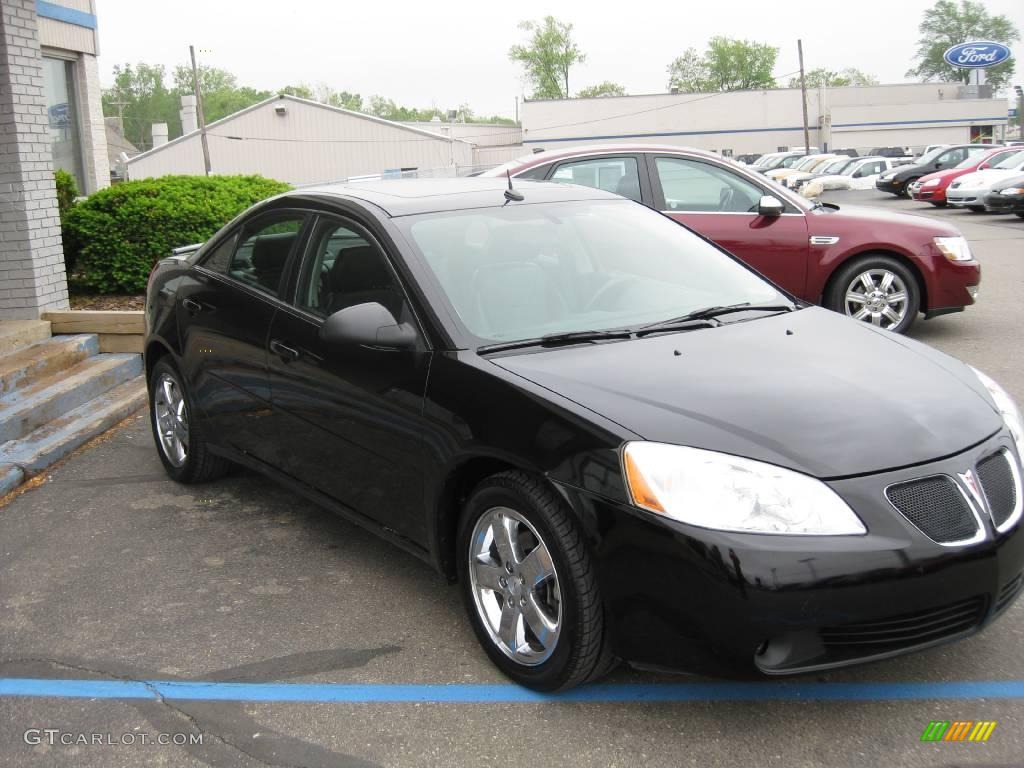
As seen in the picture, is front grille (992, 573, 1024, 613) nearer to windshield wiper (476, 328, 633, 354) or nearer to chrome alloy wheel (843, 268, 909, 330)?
windshield wiper (476, 328, 633, 354)

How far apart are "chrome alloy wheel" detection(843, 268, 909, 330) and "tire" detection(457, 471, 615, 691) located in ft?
19.3

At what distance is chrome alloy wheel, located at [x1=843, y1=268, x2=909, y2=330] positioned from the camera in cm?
850

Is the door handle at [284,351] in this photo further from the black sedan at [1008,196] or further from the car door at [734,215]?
the black sedan at [1008,196]

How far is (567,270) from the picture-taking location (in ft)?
13.9

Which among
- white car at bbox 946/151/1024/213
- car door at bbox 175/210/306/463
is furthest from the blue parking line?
white car at bbox 946/151/1024/213

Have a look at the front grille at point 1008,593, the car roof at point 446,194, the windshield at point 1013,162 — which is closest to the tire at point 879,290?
the car roof at point 446,194

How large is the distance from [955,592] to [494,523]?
4.63ft

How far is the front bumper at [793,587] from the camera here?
2781 mm

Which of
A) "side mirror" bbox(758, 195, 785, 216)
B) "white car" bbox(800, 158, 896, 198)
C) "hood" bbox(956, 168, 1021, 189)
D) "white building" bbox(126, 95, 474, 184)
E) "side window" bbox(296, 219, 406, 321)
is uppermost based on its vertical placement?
"white building" bbox(126, 95, 474, 184)

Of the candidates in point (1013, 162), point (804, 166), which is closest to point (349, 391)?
point (1013, 162)

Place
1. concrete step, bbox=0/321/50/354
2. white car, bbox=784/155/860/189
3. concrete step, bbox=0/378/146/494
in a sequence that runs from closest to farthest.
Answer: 1. concrete step, bbox=0/378/146/494
2. concrete step, bbox=0/321/50/354
3. white car, bbox=784/155/860/189

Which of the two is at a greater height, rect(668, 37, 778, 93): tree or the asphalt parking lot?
rect(668, 37, 778, 93): tree

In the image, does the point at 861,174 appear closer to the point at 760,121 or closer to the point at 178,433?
the point at 178,433

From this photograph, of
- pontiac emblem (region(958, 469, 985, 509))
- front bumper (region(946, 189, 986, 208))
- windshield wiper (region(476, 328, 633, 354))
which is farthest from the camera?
front bumper (region(946, 189, 986, 208))
